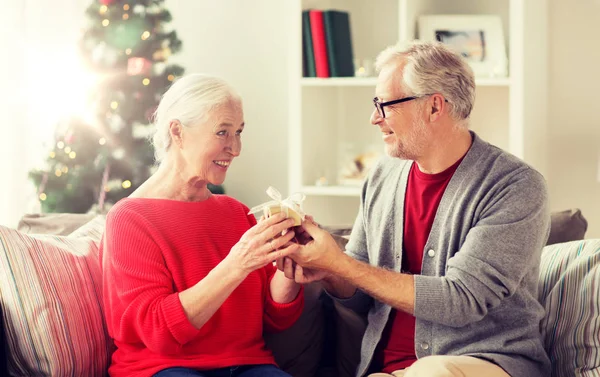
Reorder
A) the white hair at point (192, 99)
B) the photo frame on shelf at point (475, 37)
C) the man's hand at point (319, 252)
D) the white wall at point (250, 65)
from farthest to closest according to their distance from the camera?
the white wall at point (250, 65)
the photo frame on shelf at point (475, 37)
the white hair at point (192, 99)
the man's hand at point (319, 252)

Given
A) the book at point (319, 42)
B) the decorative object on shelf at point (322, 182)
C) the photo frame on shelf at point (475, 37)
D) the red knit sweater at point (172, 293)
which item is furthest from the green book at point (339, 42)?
the red knit sweater at point (172, 293)

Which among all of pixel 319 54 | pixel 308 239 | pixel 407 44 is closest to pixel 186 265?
pixel 308 239

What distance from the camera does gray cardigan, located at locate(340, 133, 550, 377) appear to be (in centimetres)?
196

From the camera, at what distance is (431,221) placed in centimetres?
214

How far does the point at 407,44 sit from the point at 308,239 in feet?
1.97

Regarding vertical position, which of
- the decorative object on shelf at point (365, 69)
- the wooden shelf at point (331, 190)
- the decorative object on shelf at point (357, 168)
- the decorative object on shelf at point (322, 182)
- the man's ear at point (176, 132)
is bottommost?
the wooden shelf at point (331, 190)

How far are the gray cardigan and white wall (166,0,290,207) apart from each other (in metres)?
2.48

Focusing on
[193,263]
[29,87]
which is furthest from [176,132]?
[29,87]

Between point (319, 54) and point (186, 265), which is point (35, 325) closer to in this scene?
point (186, 265)

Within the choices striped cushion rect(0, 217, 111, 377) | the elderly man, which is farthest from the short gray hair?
striped cushion rect(0, 217, 111, 377)

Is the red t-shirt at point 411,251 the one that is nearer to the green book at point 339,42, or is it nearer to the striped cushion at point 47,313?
the striped cushion at point 47,313

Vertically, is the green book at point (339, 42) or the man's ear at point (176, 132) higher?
the green book at point (339, 42)

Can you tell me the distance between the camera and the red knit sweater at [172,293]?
1934 mm

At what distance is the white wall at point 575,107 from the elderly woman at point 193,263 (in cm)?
206
